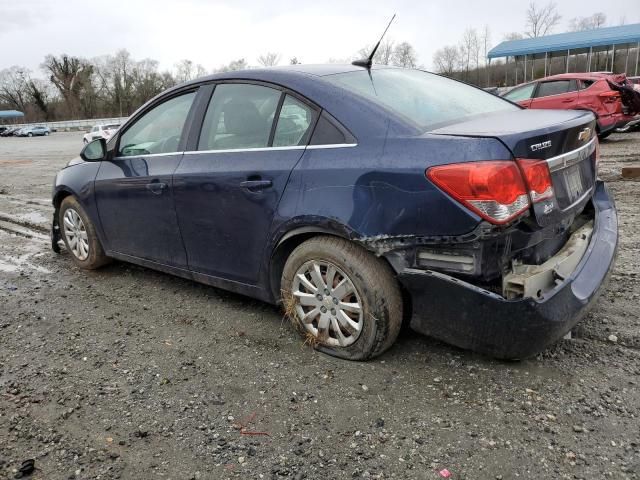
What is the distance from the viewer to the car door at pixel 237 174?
3.12 metres

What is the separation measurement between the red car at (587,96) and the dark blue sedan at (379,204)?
9375 millimetres

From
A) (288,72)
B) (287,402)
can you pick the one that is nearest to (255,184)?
(288,72)

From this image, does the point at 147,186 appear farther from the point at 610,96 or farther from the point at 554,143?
the point at 610,96

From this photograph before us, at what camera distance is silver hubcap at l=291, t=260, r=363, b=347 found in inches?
115

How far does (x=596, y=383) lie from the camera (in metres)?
2.67

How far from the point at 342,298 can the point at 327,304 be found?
123 mm

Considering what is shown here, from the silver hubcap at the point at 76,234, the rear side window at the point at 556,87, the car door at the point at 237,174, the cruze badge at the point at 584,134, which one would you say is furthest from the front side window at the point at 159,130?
the rear side window at the point at 556,87

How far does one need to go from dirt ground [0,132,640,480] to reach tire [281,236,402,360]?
0.13 metres

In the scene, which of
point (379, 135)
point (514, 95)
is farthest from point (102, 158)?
point (514, 95)

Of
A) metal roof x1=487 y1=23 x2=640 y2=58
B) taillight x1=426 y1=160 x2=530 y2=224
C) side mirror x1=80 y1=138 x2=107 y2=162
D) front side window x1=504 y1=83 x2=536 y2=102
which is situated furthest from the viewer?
metal roof x1=487 y1=23 x2=640 y2=58

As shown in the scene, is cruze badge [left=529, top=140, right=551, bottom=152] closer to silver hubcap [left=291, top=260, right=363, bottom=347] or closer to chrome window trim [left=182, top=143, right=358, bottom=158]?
chrome window trim [left=182, top=143, right=358, bottom=158]

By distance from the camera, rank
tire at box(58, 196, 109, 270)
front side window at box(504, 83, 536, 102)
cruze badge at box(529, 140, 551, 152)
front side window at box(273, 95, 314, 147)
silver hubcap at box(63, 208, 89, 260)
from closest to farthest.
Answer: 1. cruze badge at box(529, 140, 551, 152)
2. front side window at box(273, 95, 314, 147)
3. tire at box(58, 196, 109, 270)
4. silver hubcap at box(63, 208, 89, 260)
5. front side window at box(504, 83, 536, 102)

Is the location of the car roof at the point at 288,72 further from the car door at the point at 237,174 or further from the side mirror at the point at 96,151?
the side mirror at the point at 96,151

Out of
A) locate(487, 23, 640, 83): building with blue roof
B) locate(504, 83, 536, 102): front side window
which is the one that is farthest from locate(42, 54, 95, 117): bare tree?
locate(504, 83, 536, 102): front side window
